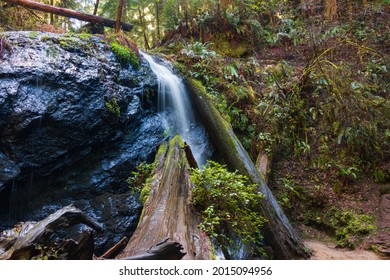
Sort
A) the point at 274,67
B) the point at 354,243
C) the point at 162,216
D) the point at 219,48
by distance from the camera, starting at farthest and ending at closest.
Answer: the point at 219,48 → the point at 274,67 → the point at 354,243 → the point at 162,216

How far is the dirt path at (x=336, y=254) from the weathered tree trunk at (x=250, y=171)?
0.43 meters

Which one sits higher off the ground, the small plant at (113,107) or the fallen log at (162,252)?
the small plant at (113,107)

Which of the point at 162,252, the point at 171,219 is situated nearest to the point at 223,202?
the point at 171,219

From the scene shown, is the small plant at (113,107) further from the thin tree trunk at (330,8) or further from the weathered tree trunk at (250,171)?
the thin tree trunk at (330,8)

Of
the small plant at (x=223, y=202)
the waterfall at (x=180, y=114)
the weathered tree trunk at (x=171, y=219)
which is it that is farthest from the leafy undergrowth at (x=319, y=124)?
Result: the weathered tree trunk at (x=171, y=219)

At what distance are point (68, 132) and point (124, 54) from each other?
2.74 metres

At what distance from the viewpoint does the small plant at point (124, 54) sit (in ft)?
22.8

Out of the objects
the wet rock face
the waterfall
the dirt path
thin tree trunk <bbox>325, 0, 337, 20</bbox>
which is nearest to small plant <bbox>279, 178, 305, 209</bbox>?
the dirt path

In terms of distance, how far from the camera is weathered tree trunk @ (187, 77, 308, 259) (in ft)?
14.8

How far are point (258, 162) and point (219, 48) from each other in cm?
668

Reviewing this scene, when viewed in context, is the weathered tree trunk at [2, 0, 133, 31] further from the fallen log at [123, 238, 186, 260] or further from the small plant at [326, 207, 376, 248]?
the small plant at [326, 207, 376, 248]
